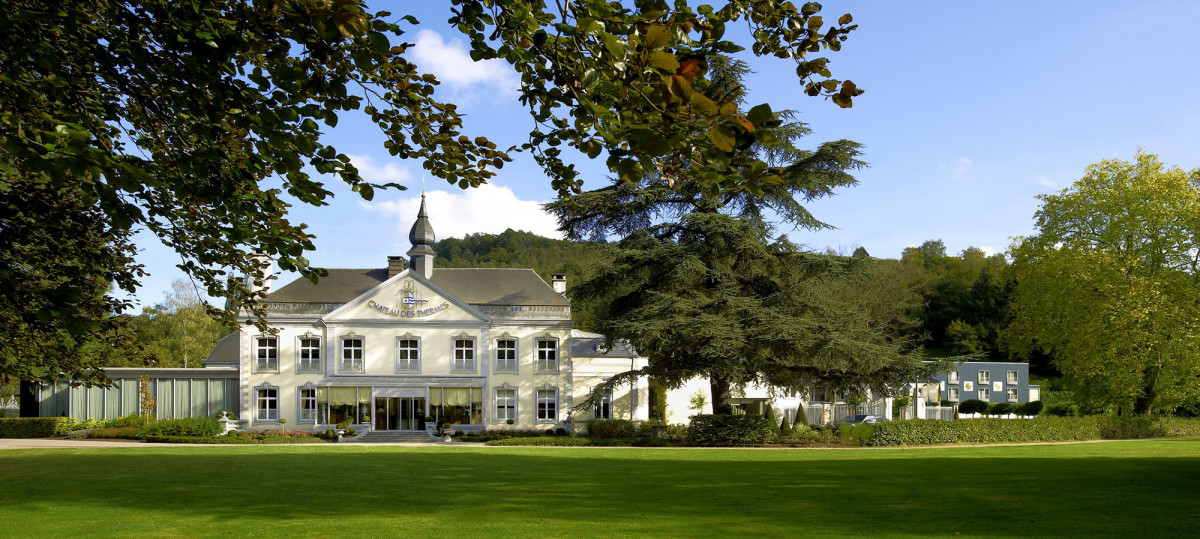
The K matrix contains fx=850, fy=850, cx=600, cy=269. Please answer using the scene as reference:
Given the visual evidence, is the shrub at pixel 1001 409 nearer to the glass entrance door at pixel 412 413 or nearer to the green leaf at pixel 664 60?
the glass entrance door at pixel 412 413

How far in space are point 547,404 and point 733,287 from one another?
38.0ft

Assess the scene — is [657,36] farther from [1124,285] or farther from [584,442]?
[1124,285]

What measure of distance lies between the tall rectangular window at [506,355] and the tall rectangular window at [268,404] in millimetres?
A: 8838

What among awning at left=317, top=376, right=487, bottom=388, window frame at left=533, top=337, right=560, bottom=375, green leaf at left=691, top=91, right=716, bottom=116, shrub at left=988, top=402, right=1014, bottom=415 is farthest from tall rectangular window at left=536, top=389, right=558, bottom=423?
green leaf at left=691, top=91, right=716, bottom=116

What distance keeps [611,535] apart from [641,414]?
92.0ft

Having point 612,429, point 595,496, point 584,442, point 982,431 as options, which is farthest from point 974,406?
point 595,496

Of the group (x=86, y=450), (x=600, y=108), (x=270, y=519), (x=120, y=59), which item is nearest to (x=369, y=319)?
(x=86, y=450)

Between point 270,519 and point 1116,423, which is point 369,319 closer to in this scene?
point 270,519

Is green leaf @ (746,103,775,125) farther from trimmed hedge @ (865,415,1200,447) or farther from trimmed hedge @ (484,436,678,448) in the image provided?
trimmed hedge @ (865,415,1200,447)

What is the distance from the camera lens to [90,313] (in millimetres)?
8078

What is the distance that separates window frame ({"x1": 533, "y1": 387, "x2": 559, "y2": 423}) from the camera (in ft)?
114

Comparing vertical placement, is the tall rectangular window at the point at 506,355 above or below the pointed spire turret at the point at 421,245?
below

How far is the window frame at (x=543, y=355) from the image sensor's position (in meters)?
35.1

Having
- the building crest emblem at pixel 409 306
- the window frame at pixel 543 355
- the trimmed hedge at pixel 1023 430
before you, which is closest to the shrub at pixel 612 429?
the window frame at pixel 543 355
